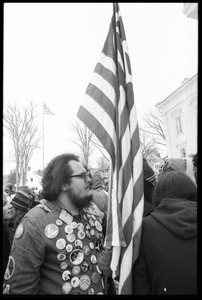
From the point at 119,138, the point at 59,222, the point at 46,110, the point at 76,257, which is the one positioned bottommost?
the point at 76,257

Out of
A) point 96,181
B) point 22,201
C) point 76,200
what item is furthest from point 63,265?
point 96,181

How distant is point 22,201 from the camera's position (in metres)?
3.45

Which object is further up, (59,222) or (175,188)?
(175,188)

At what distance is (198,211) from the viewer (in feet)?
5.37

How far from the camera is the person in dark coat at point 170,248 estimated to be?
1684 millimetres

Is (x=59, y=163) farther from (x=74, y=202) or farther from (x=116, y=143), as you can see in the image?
(x=116, y=143)

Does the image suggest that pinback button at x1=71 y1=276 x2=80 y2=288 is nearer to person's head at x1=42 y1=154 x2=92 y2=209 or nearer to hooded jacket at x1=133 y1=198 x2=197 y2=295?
hooded jacket at x1=133 y1=198 x2=197 y2=295

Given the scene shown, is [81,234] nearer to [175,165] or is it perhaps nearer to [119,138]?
[119,138]

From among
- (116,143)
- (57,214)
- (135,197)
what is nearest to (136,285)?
(135,197)

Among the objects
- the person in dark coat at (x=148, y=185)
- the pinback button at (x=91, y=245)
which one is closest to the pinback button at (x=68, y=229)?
the pinback button at (x=91, y=245)

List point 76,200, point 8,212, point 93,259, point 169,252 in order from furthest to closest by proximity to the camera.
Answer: point 8,212 < point 76,200 < point 93,259 < point 169,252

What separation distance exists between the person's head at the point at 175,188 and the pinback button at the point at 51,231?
2.73 ft

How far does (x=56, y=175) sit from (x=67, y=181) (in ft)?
0.38

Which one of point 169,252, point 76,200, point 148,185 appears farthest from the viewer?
point 148,185
